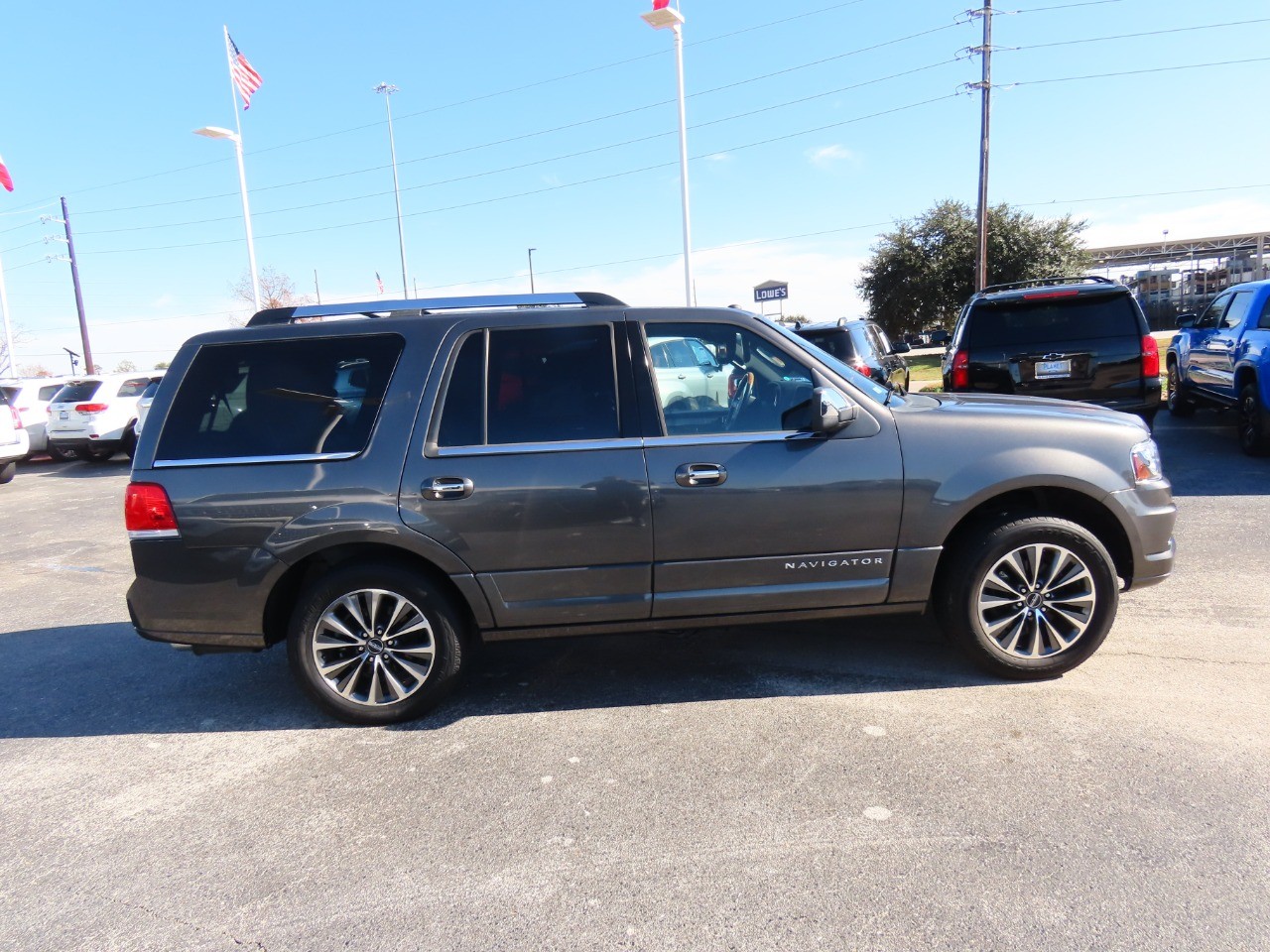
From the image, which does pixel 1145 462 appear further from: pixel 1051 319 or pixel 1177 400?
pixel 1177 400

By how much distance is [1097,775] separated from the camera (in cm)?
324

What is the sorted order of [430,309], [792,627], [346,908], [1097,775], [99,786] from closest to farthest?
[346,908] < [1097,775] < [99,786] < [430,309] < [792,627]

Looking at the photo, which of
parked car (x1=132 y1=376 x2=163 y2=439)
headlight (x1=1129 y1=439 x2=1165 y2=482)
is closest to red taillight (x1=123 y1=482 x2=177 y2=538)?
headlight (x1=1129 y1=439 x2=1165 y2=482)

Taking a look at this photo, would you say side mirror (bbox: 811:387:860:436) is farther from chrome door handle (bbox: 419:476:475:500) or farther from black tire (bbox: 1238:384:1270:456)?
black tire (bbox: 1238:384:1270:456)

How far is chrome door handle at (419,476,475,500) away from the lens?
3.82 m

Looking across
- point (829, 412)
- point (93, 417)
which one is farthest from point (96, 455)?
point (829, 412)

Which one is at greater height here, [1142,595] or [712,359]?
[712,359]

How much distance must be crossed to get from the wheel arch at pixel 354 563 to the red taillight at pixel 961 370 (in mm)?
6026

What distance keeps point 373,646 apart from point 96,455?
15259 millimetres

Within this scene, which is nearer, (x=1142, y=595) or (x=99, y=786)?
(x=99, y=786)

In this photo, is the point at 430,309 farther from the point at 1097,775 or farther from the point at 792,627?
the point at 1097,775

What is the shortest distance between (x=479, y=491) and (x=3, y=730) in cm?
272

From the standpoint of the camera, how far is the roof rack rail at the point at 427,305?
163 inches

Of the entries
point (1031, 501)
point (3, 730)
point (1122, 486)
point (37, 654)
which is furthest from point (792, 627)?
point (37, 654)
